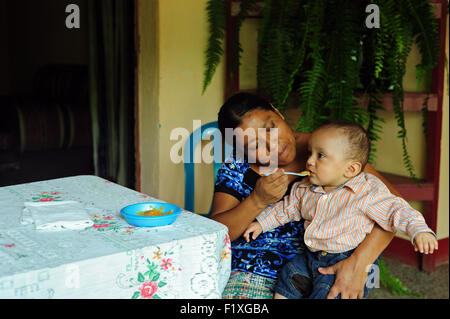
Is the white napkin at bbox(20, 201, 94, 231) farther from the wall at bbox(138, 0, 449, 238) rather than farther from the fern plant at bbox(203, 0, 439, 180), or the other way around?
the wall at bbox(138, 0, 449, 238)

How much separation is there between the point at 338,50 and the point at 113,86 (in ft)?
4.22

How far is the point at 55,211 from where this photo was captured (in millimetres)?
1157

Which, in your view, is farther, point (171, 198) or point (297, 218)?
point (171, 198)

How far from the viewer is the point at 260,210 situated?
1348 millimetres

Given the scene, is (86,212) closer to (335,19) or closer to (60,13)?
(335,19)

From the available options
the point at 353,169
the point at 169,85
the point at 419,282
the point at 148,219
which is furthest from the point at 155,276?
the point at 419,282

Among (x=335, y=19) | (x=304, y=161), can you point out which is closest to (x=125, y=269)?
(x=304, y=161)

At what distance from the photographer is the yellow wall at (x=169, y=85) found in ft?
7.70

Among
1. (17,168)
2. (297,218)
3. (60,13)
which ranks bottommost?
(17,168)

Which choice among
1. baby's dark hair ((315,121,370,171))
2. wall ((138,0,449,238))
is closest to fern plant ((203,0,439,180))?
wall ((138,0,449,238))

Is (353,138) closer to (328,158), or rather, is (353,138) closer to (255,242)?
(328,158)

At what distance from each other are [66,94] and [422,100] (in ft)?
10.7

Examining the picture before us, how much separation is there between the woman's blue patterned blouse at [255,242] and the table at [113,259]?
0.29 metres

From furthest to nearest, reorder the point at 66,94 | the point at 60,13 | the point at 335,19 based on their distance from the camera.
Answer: the point at 60,13, the point at 66,94, the point at 335,19
